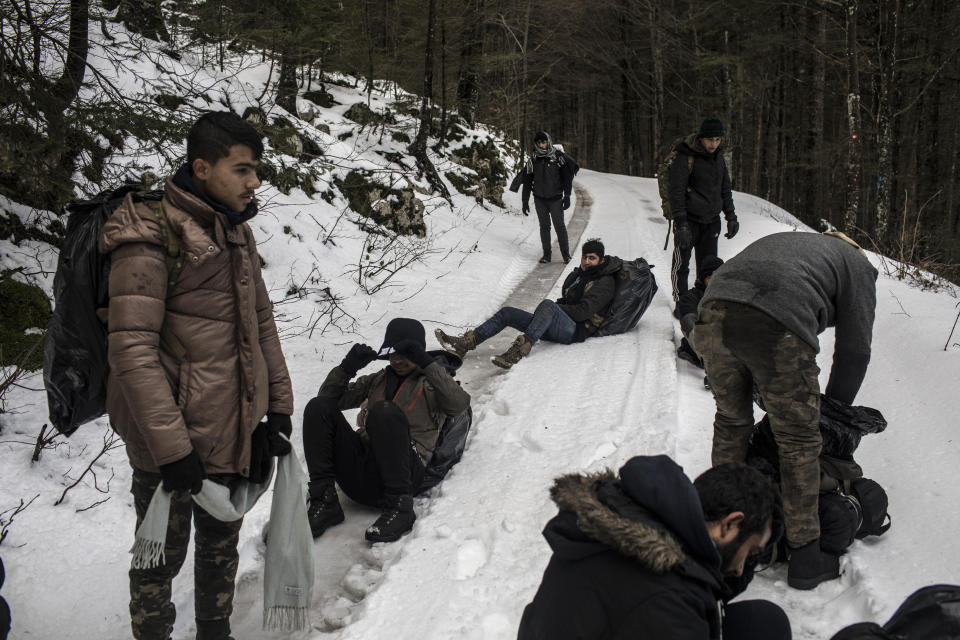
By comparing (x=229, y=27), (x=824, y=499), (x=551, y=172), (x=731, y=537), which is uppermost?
(x=229, y=27)

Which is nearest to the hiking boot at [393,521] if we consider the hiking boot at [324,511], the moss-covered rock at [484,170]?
the hiking boot at [324,511]

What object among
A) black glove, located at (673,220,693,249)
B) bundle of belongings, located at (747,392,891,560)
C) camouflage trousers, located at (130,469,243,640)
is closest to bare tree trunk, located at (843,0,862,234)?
black glove, located at (673,220,693,249)

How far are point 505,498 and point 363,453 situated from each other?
91cm

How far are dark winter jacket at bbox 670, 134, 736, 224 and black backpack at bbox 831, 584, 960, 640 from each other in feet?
18.8

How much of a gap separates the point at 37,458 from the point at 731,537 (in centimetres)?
368

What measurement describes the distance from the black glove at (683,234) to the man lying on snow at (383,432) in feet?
13.3

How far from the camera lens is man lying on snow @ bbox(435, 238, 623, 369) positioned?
21.1ft

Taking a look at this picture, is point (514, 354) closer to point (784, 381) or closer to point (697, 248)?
point (697, 248)

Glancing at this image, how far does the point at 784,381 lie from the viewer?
9.60ft

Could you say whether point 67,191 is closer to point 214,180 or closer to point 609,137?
point 214,180

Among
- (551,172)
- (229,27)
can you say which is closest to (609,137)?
(551,172)

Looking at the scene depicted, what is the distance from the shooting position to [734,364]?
123 inches

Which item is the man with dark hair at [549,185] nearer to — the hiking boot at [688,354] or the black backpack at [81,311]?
the hiking boot at [688,354]

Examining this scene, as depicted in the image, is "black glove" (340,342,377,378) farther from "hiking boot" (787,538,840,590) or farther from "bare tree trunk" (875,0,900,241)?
"bare tree trunk" (875,0,900,241)
